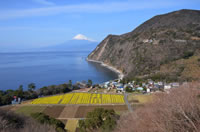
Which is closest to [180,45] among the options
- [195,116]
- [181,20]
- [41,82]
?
[181,20]

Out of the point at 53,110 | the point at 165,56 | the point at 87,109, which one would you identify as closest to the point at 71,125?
the point at 87,109

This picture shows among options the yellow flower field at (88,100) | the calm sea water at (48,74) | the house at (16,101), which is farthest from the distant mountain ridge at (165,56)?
the house at (16,101)

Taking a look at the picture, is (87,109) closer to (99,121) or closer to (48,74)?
(99,121)

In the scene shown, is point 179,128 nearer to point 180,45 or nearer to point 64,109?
point 64,109

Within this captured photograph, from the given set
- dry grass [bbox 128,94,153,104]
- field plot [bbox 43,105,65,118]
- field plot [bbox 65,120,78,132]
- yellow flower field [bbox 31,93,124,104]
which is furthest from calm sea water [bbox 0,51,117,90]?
field plot [bbox 65,120,78,132]

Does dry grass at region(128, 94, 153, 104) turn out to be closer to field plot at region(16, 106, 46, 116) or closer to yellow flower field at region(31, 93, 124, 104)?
yellow flower field at region(31, 93, 124, 104)
